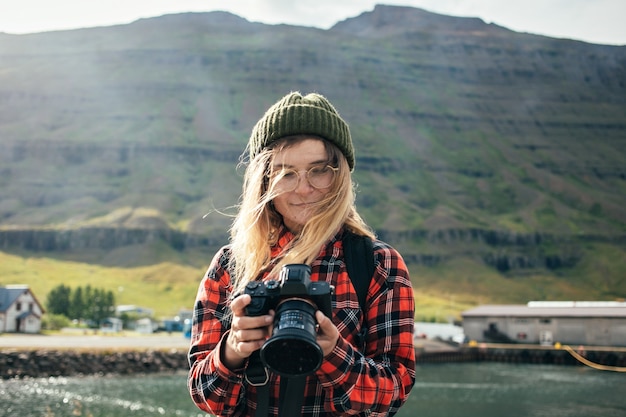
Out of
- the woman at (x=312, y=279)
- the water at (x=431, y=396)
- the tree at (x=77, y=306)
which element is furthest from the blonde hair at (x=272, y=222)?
the tree at (x=77, y=306)

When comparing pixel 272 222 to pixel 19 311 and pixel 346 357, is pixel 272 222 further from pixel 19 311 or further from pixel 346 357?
pixel 19 311

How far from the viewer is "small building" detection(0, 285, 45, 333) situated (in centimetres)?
8319

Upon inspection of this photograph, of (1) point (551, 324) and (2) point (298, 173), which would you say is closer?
(2) point (298, 173)

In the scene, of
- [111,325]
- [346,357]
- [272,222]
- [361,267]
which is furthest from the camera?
[111,325]

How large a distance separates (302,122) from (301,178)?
0.88 feet

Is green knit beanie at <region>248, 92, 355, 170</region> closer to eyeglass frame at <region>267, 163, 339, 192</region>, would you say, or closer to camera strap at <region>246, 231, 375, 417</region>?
eyeglass frame at <region>267, 163, 339, 192</region>

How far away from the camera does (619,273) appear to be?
186 metres

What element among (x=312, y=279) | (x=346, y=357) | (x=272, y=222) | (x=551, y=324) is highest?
(x=551, y=324)

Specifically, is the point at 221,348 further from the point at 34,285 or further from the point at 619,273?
the point at 619,273

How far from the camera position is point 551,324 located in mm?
89438

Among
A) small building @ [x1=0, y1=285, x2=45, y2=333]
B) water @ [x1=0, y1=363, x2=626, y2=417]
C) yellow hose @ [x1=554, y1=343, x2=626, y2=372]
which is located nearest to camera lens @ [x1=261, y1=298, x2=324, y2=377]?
water @ [x1=0, y1=363, x2=626, y2=417]

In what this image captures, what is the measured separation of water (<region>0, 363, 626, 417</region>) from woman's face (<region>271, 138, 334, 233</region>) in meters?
31.0

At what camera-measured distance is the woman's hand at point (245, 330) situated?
2803mm

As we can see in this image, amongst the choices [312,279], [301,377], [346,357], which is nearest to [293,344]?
[301,377]
